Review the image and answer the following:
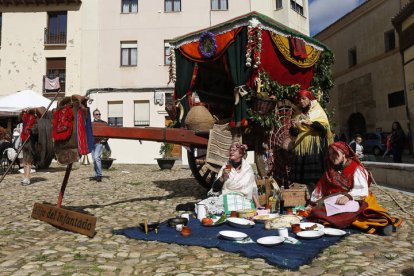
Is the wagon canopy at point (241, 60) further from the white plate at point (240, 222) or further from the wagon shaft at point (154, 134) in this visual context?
the white plate at point (240, 222)

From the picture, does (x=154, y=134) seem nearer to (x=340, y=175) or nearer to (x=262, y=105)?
(x=262, y=105)

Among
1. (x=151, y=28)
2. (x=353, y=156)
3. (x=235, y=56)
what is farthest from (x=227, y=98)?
(x=151, y=28)

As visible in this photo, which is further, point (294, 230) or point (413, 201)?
point (413, 201)

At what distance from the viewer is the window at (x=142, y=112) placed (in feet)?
66.4

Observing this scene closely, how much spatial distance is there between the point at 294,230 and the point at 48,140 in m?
3.26

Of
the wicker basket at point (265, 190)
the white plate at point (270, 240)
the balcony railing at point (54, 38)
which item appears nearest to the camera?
the white plate at point (270, 240)

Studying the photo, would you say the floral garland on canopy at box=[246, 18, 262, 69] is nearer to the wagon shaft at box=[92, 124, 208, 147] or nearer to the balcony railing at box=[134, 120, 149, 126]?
the wagon shaft at box=[92, 124, 208, 147]

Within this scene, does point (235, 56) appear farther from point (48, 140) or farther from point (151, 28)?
point (151, 28)

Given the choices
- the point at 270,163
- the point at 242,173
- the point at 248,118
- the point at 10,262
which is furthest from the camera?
the point at 270,163

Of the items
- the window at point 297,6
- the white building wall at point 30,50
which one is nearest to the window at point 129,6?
the white building wall at point 30,50

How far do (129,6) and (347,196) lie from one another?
64.4 feet

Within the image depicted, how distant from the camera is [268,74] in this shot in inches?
252

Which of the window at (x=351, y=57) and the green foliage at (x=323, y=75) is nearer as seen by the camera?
the green foliage at (x=323, y=75)

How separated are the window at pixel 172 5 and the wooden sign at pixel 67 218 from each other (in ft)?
59.0
